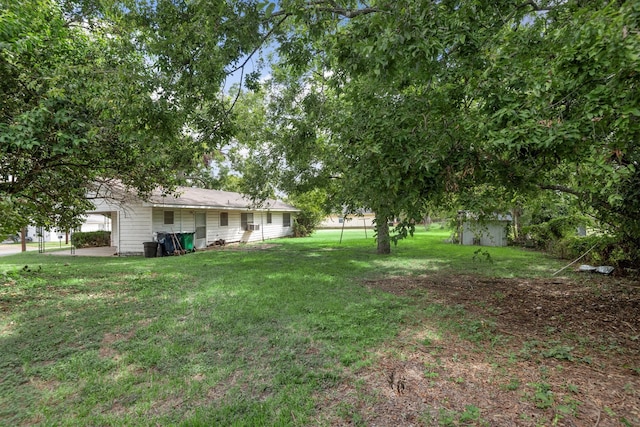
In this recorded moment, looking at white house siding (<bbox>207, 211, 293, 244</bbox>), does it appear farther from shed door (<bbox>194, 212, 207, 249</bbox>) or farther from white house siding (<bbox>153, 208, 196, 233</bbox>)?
white house siding (<bbox>153, 208, 196, 233</bbox>)

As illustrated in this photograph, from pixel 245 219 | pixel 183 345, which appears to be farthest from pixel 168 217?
pixel 183 345

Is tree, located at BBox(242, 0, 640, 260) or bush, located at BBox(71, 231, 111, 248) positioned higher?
tree, located at BBox(242, 0, 640, 260)

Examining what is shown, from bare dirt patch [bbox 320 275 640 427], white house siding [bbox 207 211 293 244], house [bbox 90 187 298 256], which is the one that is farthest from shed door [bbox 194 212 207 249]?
bare dirt patch [bbox 320 275 640 427]

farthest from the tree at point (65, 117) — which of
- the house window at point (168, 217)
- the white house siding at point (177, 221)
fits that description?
the house window at point (168, 217)

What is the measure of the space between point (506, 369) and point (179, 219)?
15.1 metres

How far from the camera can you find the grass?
2.86 meters

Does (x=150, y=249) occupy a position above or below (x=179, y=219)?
below

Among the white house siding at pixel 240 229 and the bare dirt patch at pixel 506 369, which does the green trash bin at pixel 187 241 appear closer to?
the white house siding at pixel 240 229

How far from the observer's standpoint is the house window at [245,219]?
21.2 metres

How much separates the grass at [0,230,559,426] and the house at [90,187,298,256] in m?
4.16

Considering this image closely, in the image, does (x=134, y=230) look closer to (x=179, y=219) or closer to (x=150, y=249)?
(x=150, y=249)

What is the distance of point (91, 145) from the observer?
5648 millimetres

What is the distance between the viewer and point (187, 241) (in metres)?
15.1

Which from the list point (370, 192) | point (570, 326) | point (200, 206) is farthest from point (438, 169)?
point (200, 206)
